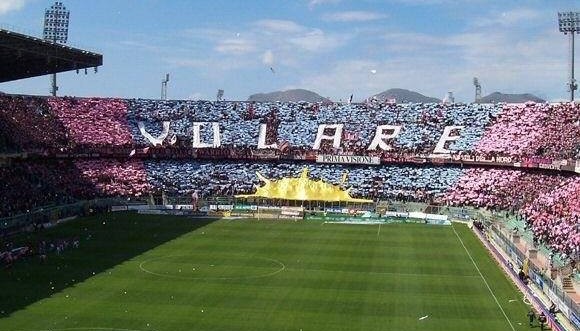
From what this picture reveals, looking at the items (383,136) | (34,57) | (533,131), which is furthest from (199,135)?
(533,131)

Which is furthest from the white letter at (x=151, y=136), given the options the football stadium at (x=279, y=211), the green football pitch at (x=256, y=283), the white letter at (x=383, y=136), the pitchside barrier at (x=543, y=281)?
the pitchside barrier at (x=543, y=281)

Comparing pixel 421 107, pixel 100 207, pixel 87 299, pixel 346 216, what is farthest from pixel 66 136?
pixel 87 299

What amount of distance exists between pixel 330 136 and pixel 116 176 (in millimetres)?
24332

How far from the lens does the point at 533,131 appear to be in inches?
2899

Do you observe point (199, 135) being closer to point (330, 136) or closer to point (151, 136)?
point (151, 136)

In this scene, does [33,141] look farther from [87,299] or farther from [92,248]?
[87,299]

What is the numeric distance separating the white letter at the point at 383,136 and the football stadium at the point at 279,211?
22 cm

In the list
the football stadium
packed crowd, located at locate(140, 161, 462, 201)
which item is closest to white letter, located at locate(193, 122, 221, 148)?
the football stadium

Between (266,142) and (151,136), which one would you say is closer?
(266,142)

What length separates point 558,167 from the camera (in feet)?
201

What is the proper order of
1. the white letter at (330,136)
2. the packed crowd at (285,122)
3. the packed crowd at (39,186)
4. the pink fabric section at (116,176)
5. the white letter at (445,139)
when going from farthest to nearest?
the white letter at (330,136)
the white letter at (445,139)
the packed crowd at (285,122)
the pink fabric section at (116,176)
the packed crowd at (39,186)

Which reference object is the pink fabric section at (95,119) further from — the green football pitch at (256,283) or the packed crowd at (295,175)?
the green football pitch at (256,283)

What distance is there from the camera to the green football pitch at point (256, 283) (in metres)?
29.7

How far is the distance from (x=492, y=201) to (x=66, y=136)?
44562 mm
